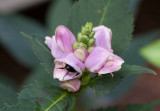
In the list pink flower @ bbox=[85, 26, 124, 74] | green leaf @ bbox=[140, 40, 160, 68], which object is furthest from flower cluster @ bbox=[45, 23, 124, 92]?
green leaf @ bbox=[140, 40, 160, 68]

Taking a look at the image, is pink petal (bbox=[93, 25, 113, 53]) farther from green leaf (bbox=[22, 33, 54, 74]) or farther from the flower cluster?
green leaf (bbox=[22, 33, 54, 74])

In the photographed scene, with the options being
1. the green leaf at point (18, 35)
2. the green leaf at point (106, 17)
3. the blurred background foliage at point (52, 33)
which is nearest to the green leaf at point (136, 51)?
the blurred background foliage at point (52, 33)

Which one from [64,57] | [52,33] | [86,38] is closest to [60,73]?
[64,57]

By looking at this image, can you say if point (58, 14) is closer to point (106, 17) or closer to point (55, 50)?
point (106, 17)

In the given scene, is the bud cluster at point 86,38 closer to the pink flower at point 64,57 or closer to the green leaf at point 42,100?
the pink flower at point 64,57

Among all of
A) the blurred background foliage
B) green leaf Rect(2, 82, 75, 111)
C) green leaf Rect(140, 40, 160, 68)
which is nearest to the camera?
green leaf Rect(2, 82, 75, 111)

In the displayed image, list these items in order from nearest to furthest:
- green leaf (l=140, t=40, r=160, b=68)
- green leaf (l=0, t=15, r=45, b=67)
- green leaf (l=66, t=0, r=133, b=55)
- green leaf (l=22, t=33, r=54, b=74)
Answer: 1. green leaf (l=22, t=33, r=54, b=74)
2. green leaf (l=66, t=0, r=133, b=55)
3. green leaf (l=140, t=40, r=160, b=68)
4. green leaf (l=0, t=15, r=45, b=67)

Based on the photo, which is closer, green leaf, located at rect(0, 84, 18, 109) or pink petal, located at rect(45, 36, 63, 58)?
pink petal, located at rect(45, 36, 63, 58)
